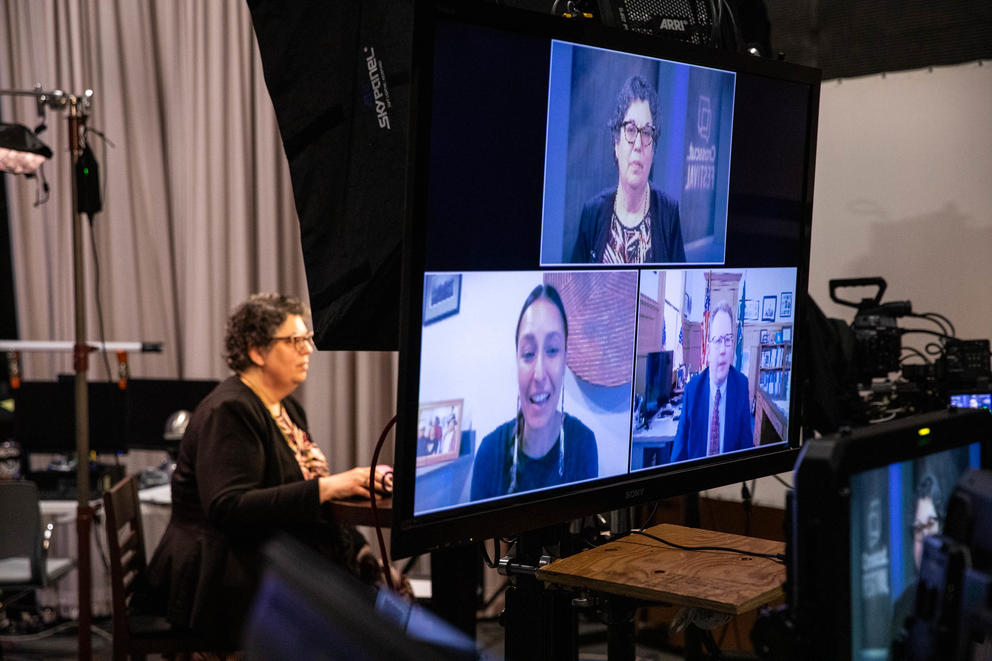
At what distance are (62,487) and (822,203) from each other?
3.29 meters

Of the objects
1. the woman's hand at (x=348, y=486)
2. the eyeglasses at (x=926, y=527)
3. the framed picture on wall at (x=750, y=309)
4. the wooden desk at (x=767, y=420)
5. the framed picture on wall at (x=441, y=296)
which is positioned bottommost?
the woman's hand at (x=348, y=486)

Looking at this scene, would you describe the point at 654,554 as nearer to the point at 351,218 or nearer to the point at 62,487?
the point at 351,218

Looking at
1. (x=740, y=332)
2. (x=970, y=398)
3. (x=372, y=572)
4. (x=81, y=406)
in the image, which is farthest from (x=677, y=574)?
(x=81, y=406)

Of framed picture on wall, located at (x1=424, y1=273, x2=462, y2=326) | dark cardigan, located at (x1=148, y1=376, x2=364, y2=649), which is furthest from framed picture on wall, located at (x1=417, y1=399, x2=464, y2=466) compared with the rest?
dark cardigan, located at (x1=148, y1=376, x2=364, y2=649)

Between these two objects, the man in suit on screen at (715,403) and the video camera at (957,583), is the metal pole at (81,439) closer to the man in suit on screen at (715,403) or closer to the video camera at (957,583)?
the man in suit on screen at (715,403)

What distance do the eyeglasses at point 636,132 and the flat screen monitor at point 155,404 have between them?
2920 mm

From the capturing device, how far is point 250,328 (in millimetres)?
3059

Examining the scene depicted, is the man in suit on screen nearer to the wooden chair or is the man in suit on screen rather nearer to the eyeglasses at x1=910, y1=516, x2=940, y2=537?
the eyeglasses at x1=910, y1=516, x2=940, y2=537

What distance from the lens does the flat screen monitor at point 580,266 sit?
4.35 feet

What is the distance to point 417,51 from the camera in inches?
49.9

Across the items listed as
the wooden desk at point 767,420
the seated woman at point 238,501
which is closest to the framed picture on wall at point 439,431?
the wooden desk at point 767,420

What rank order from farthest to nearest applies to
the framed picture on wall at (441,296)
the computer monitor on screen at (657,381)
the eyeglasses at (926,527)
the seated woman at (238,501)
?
the seated woman at (238,501)
the computer monitor on screen at (657,381)
the framed picture on wall at (441,296)
the eyeglasses at (926,527)

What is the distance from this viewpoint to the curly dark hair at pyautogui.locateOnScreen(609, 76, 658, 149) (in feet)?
5.02

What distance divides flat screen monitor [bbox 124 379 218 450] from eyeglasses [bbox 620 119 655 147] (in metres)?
2.92
